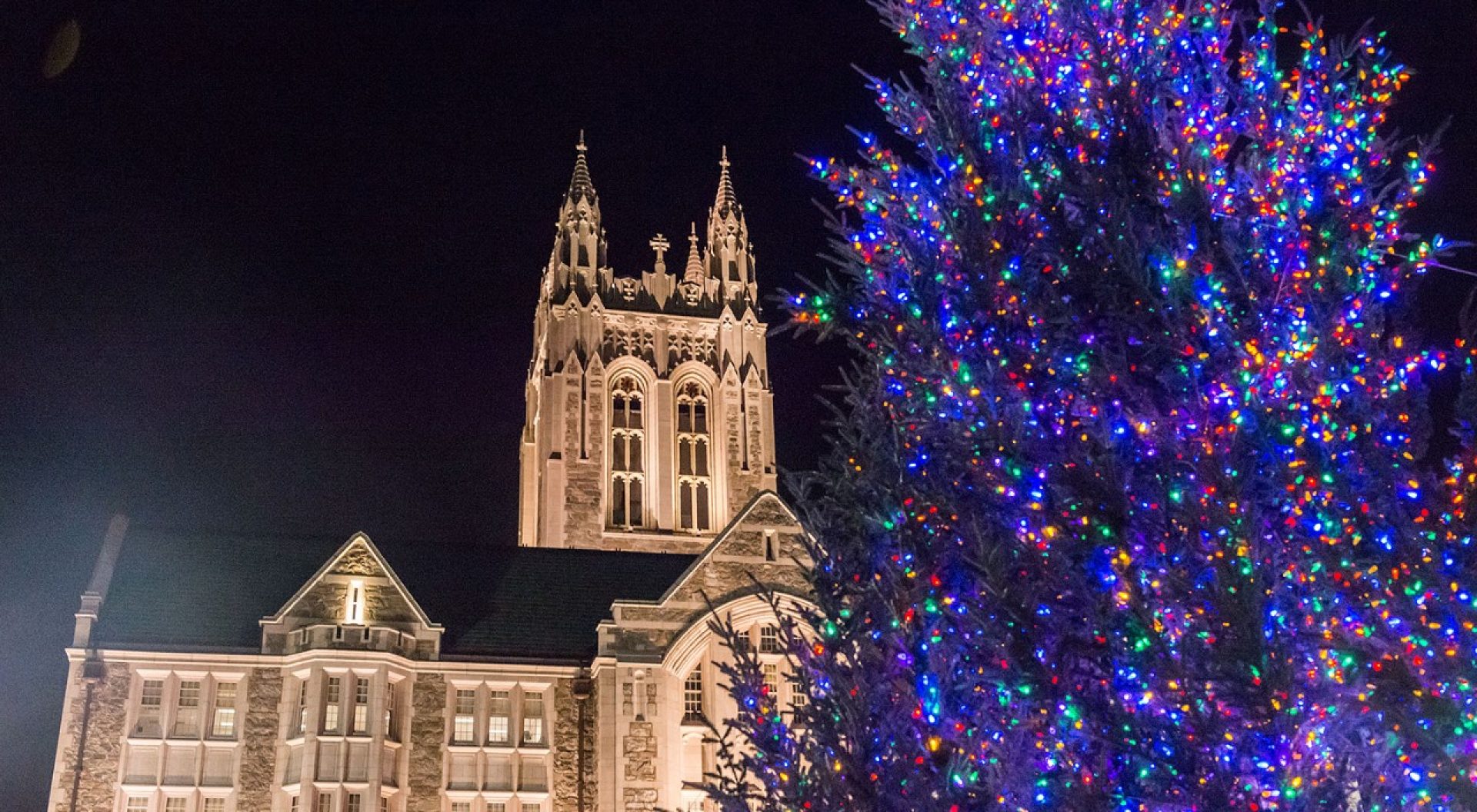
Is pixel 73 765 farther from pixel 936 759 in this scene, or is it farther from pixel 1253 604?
pixel 1253 604

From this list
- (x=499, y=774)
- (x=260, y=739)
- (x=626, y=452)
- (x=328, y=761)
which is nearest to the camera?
(x=328, y=761)

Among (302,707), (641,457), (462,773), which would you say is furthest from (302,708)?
(641,457)

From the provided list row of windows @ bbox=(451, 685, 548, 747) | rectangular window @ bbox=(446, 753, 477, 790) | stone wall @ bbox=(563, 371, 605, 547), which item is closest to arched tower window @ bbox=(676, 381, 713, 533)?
stone wall @ bbox=(563, 371, 605, 547)

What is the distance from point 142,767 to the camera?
28.9m

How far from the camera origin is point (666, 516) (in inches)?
1890

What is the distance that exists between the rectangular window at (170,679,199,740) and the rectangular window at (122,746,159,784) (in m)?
0.57

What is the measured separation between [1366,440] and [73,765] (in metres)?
26.4

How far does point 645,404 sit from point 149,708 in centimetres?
2317

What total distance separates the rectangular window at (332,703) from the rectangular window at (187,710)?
2.69 meters

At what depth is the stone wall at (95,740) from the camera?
2856cm

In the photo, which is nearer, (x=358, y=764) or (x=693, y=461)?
(x=358, y=764)

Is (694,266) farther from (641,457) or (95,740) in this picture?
(95,740)

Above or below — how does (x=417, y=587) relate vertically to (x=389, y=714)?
above

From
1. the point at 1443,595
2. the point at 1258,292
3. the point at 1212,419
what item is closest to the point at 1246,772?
the point at 1443,595
